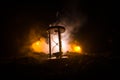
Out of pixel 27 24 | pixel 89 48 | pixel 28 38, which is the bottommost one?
pixel 89 48

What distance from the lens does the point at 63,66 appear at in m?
16.0

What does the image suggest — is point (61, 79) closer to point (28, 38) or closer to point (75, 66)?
point (75, 66)

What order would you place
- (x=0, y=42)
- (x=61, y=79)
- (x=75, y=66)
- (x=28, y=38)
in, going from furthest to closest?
(x=28, y=38), (x=0, y=42), (x=75, y=66), (x=61, y=79)

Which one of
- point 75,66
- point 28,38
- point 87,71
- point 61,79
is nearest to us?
point 61,79

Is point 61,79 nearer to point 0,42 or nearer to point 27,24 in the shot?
point 0,42

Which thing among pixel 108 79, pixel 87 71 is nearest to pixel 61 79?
pixel 87 71

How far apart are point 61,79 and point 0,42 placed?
23.0m

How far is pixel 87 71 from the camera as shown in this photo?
45.5ft

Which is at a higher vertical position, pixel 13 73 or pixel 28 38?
pixel 28 38

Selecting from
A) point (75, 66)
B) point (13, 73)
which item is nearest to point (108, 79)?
point (75, 66)

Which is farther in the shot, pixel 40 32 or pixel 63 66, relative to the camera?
pixel 40 32

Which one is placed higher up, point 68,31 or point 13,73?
point 68,31

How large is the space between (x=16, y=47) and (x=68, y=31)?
41.2ft

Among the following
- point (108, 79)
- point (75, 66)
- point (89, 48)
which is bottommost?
point (108, 79)
